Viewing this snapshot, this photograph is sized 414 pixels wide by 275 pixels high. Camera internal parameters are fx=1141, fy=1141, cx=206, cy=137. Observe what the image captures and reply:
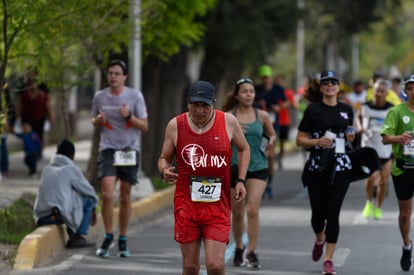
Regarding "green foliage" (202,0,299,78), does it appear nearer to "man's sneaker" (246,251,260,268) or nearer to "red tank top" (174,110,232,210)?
"man's sneaker" (246,251,260,268)

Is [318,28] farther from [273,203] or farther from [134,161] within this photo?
[134,161]

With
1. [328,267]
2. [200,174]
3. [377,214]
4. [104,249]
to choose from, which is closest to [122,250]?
[104,249]

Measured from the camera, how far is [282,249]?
1251 centimetres

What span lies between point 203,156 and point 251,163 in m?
3.12

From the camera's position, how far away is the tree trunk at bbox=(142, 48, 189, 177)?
19.9 metres

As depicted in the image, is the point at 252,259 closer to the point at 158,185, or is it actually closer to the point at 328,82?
the point at 328,82

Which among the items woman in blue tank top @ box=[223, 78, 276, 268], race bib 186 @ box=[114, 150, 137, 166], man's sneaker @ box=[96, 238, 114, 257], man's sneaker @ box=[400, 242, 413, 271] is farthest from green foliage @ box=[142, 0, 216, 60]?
man's sneaker @ box=[400, 242, 413, 271]

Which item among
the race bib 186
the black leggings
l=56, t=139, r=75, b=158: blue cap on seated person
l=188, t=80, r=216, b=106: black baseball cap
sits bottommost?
the black leggings

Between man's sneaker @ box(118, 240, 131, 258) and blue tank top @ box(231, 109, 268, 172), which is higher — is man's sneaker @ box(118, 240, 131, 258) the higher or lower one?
the lower one

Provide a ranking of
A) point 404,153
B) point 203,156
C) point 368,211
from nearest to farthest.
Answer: point 203,156
point 404,153
point 368,211

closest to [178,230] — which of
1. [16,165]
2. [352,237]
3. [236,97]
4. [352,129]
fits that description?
[352,129]

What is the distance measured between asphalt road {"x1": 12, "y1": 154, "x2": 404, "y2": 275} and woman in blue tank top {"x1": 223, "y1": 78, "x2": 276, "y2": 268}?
0.25 metres

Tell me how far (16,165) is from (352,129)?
505 inches

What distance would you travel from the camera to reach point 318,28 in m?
44.6
